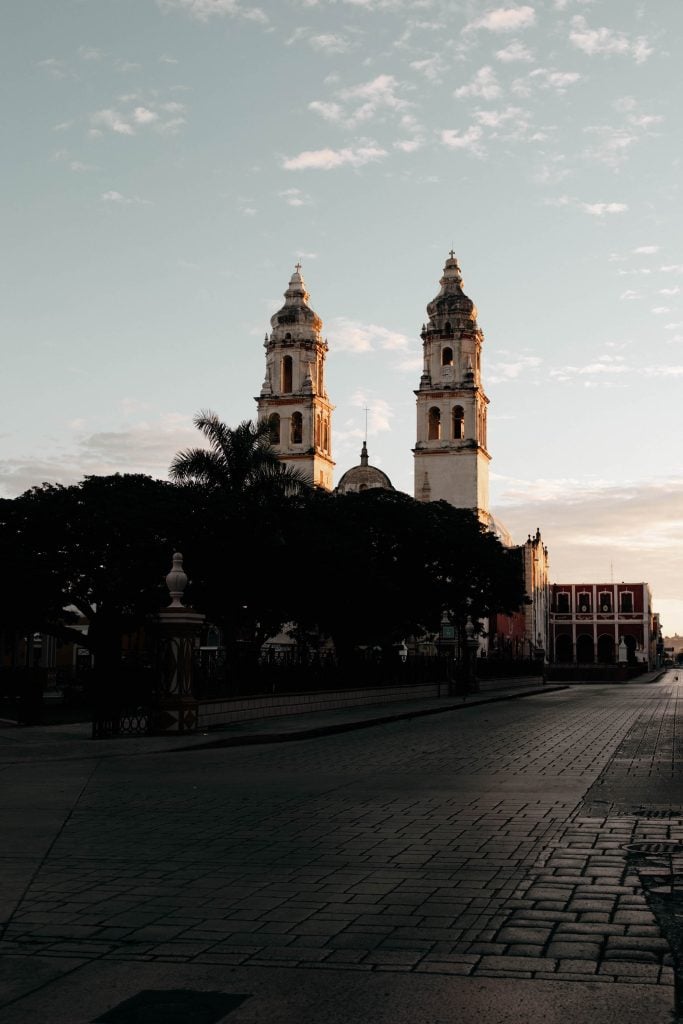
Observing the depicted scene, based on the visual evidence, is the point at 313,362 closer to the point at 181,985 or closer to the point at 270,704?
the point at 270,704

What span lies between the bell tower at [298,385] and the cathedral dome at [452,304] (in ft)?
32.1

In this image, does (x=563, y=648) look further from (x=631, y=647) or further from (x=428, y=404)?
(x=428, y=404)

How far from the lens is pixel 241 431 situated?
36.2 meters

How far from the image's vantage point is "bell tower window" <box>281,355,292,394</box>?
9494 cm

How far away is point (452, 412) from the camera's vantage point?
93.7m

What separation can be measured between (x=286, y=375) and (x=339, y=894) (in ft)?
294

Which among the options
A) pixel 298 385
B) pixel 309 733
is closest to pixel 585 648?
pixel 298 385

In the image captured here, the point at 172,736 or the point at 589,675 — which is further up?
the point at 172,736

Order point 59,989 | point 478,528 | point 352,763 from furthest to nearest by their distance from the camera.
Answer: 1. point 478,528
2. point 352,763
3. point 59,989

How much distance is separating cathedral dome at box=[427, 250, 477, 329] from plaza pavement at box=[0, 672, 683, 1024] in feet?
270

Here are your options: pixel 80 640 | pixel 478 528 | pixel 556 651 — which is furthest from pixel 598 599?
pixel 80 640

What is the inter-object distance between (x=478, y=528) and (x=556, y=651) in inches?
3226

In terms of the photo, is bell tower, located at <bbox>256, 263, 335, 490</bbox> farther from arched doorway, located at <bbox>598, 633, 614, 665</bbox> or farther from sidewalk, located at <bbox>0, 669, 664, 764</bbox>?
sidewalk, located at <bbox>0, 669, 664, 764</bbox>

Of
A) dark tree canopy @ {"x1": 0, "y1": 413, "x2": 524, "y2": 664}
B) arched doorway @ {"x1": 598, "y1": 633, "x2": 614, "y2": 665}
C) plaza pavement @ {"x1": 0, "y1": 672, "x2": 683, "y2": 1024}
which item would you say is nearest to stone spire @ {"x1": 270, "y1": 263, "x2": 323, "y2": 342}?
dark tree canopy @ {"x1": 0, "y1": 413, "x2": 524, "y2": 664}
